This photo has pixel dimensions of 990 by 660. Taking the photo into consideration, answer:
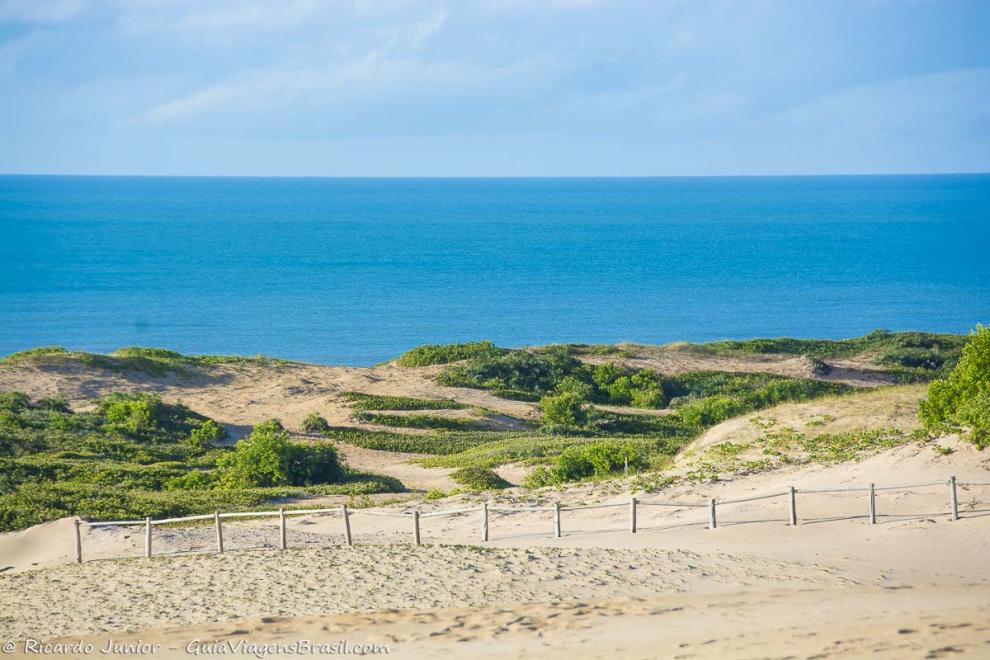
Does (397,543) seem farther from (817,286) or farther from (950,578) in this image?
(817,286)

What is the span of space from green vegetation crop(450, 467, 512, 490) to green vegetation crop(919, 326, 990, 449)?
10.5 metres

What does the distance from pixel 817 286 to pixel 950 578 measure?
10632 cm

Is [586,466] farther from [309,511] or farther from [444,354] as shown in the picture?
[444,354]

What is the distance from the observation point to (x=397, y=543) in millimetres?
22703

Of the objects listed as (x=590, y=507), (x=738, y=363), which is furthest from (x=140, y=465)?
(x=738, y=363)

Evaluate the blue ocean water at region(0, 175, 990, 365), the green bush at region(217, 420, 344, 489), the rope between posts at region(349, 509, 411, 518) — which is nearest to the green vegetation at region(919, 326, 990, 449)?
the rope between posts at region(349, 509, 411, 518)

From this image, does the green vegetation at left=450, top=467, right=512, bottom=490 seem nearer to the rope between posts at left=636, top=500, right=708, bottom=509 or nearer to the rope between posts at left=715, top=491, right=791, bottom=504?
the rope between posts at left=636, top=500, right=708, bottom=509

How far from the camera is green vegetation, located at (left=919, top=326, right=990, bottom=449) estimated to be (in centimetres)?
2541

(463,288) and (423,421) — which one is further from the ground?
(463,288)

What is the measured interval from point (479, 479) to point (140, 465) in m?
10.2

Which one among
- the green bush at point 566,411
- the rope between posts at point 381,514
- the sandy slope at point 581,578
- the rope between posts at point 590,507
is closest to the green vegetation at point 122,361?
the green bush at point 566,411

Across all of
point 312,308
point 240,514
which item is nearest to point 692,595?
point 240,514

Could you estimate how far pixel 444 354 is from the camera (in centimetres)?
5366

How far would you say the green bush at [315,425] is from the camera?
39.8 metres
